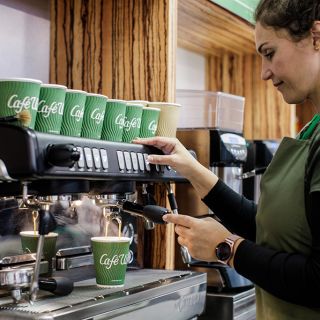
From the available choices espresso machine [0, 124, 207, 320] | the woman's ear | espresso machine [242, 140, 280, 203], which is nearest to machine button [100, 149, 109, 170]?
espresso machine [0, 124, 207, 320]

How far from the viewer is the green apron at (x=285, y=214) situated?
1.06m

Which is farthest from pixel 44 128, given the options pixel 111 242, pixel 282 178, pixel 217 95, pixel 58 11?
pixel 217 95

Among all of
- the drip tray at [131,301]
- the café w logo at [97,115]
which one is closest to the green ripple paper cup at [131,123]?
the café w logo at [97,115]

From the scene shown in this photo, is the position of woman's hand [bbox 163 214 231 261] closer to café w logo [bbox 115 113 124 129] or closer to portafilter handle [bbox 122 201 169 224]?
portafilter handle [bbox 122 201 169 224]

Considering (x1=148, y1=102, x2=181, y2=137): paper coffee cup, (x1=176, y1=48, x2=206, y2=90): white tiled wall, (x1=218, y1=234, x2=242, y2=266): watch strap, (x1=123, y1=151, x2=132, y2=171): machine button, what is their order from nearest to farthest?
(x1=218, y1=234, x2=242, y2=266): watch strap, (x1=123, y1=151, x2=132, y2=171): machine button, (x1=148, y1=102, x2=181, y2=137): paper coffee cup, (x1=176, y1=48, x2=206, y2=90): white tiled wall

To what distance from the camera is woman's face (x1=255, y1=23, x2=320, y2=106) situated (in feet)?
3.55

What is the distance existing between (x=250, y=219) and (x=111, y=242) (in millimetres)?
317

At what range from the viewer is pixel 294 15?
107cm

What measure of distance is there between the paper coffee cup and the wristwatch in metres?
0.41

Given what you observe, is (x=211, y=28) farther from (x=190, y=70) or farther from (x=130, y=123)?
(x=130, y=123)

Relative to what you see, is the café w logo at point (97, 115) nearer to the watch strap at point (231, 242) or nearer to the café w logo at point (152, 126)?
the café w logo at point (152, 126)

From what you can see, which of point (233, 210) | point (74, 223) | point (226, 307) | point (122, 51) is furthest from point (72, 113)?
point (226, 307)

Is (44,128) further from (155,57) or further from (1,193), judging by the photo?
(155,57)

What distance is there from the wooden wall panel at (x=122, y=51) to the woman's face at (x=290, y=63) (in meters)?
0.52
